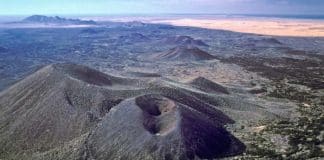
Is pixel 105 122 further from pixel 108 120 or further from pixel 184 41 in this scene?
pixel 184 41

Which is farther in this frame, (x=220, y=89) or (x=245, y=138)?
(x=220, y=89)

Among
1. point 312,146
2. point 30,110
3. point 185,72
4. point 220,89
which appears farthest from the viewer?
point 185,72

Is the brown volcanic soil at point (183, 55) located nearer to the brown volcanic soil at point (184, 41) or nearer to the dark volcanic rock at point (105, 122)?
the brown volcanic soil at point (184, 41)

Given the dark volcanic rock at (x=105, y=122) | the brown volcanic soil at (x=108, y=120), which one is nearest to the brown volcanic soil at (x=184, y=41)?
the brown volcanic soil at (x=108, y=120)

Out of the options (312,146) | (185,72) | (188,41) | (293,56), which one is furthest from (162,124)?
(188,41)

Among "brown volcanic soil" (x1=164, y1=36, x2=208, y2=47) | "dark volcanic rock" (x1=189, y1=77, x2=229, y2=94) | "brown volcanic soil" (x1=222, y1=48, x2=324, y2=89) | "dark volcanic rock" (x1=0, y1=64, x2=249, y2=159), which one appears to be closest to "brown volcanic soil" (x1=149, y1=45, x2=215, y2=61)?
"brown volcanic soil" (x1=222, y1=48, x2=324, y2=89)

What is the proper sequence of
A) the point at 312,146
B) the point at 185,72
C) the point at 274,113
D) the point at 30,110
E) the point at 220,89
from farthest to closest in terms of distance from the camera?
the point at 185,72
the point at 220,89
the point at 274,113
the point at 30,110
the point at 312,146

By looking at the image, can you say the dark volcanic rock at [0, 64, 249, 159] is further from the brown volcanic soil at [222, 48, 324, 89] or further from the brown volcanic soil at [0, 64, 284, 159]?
the brown volcanic soil at [222, 48, 324, 89]

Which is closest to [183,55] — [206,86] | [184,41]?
[184,41]

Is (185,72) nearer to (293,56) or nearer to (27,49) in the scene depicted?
(293,56)
